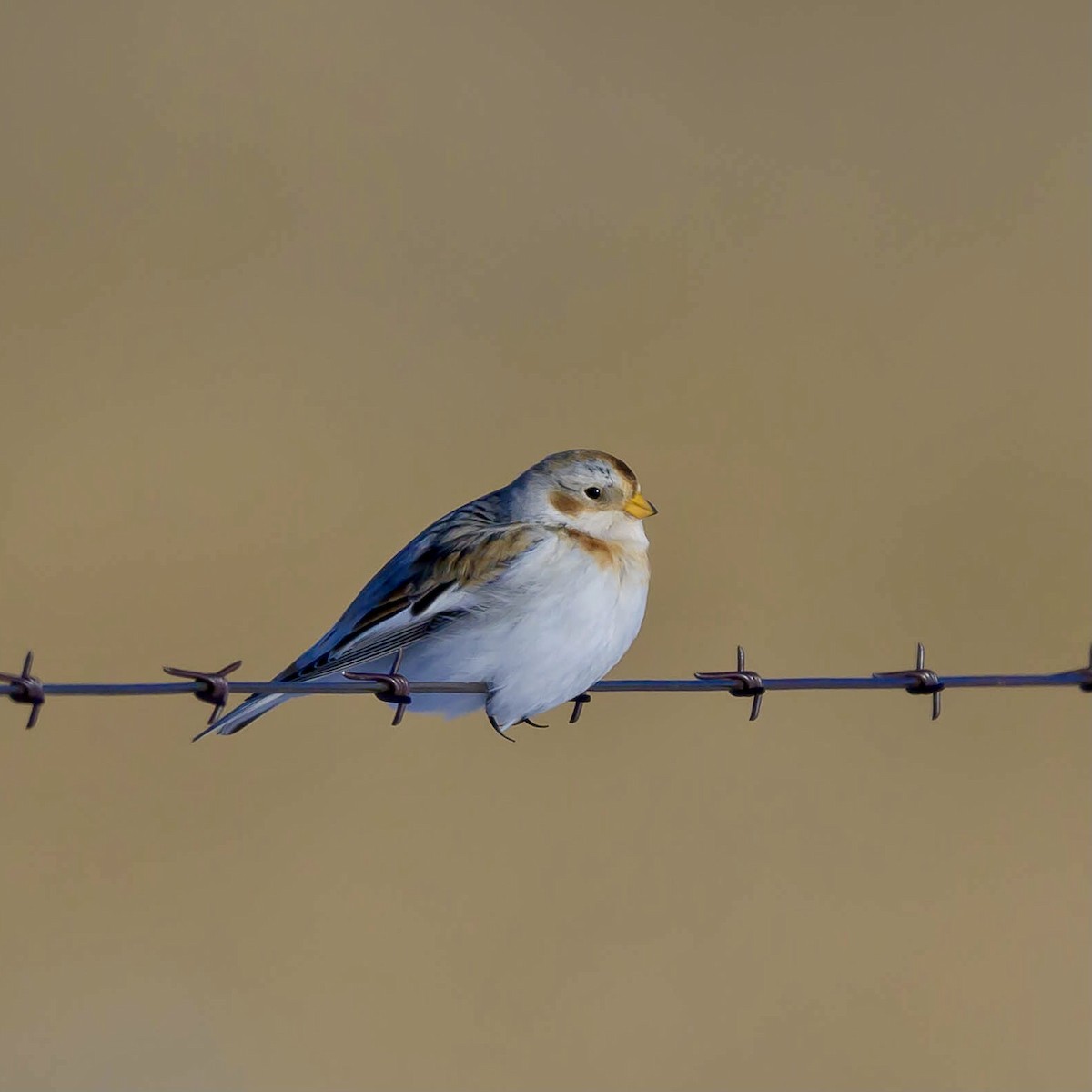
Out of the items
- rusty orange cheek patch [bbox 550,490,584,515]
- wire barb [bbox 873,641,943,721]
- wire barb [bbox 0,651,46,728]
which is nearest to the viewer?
wire barb [bbox 0,651,46,728]

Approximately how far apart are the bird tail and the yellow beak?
3.36 ft

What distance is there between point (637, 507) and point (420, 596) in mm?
734

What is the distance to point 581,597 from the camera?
161 inches

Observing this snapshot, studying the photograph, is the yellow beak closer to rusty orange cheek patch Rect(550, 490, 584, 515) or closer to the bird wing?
rusty orange cheek patch Rect(550, 490, 584, 515)

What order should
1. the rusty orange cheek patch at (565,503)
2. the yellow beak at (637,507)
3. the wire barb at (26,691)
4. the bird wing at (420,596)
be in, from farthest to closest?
the yellow beak at (637,507)
the rusty orange cheek patch at (565,503)
the bird wing at (420,596)
the wire barb at (26,691)

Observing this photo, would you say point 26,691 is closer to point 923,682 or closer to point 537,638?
point 537,638

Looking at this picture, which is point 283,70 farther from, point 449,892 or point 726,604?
point 449,892

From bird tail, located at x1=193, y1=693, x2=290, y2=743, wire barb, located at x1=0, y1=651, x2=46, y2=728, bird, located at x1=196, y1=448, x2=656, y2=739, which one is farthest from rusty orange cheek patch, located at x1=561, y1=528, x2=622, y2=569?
wire barb, located at x1=0, y1=651, x2=46, y2=728

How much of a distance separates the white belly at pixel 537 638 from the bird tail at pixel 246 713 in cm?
38

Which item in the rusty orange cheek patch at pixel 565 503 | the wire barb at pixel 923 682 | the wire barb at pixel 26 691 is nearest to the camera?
the wire barb at pixel 26 691

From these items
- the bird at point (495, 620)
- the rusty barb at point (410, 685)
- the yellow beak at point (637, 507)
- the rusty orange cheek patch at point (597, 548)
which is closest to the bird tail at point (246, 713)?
the bird at point (495, 620)

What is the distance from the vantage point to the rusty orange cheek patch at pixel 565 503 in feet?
14.6

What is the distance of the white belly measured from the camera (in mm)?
4047

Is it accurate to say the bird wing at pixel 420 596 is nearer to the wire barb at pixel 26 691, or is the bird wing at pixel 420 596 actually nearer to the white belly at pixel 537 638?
the white belly at pixel 537 638
